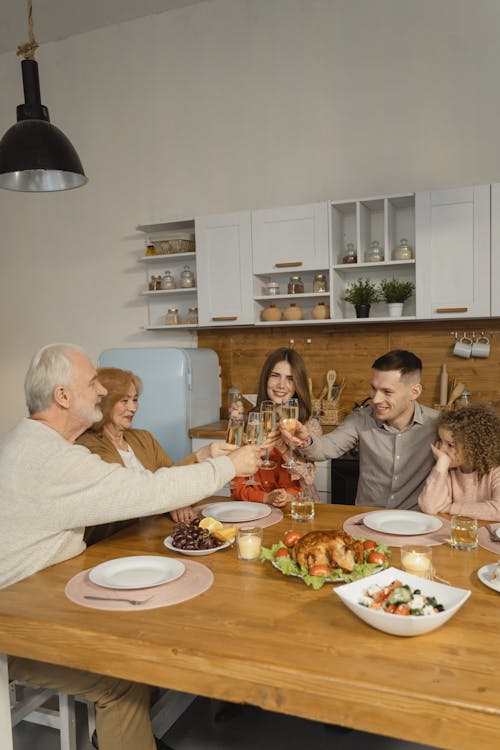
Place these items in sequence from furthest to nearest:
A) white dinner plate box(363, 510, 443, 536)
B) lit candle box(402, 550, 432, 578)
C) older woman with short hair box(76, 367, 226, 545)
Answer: older woman with short hair box(76, 367, 226, 545) → white dinner plate box(363, 510, 443, 536) → lit candle box(402, 550, 432, 578)

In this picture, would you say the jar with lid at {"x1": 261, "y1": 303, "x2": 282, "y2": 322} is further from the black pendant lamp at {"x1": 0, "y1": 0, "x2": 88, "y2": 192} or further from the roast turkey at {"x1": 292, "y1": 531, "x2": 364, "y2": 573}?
the roast turkey at {"x1": 292, "y1": 531, "x2": 364, "y2": 573}

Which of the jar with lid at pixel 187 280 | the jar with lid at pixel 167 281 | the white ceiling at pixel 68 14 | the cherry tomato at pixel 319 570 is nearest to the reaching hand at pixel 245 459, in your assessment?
the cherry tomato at pixel 319 570

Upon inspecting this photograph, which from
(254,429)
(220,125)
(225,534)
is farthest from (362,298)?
(225,534)

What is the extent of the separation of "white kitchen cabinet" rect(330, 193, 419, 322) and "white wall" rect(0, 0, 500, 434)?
7.6 inches

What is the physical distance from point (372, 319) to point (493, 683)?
8.75ft

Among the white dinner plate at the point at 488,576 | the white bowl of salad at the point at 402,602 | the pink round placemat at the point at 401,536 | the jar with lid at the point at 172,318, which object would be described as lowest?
the pink round placemat at the point at 401,536

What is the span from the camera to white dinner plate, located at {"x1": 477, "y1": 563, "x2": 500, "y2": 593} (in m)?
1.38

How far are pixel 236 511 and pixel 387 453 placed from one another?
2.61 ft

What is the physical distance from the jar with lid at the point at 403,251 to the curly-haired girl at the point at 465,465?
4.99 ft

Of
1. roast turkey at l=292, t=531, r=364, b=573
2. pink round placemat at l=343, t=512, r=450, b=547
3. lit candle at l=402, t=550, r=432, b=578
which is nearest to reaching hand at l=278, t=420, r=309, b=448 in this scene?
pink round placemat at l=343, t=512, r=450, b=547

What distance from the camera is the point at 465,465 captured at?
6.95 feet

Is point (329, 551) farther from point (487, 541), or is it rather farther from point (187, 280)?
point (187, 280)

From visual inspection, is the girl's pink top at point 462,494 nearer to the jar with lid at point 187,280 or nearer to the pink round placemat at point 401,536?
the pink round placemat at point 401,536

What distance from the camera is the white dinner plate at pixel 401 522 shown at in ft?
5.82
